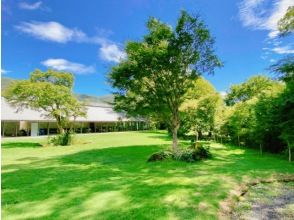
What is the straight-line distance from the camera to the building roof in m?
36.8

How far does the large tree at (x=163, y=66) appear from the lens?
16.2 metres

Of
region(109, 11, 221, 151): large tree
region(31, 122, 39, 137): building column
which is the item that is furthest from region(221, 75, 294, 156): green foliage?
region(31, 122, 39, 137): building column

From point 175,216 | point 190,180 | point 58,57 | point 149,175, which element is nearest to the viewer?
point 175,216

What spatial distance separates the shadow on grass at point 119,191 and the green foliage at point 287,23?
6584 mm

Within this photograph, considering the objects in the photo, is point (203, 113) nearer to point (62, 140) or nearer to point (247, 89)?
point (62, 140)

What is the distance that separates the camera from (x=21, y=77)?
97.6 feet

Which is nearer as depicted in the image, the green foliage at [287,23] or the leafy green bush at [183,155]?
the green foliage at [287,23]

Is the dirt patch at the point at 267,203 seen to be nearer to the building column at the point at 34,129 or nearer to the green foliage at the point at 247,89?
the building column at the point at 34,129

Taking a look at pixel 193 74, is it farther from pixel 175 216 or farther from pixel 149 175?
pixel 175 216

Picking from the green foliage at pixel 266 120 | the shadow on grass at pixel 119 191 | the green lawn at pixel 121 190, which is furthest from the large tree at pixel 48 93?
the green foliage at pixel 266 120

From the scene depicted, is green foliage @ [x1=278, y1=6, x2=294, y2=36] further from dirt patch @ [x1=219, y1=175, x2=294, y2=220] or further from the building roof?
the building roof

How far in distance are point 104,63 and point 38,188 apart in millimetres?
10897

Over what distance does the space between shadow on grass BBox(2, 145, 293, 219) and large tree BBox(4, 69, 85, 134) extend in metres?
14.7

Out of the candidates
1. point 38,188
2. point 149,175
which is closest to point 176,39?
point 149,175
